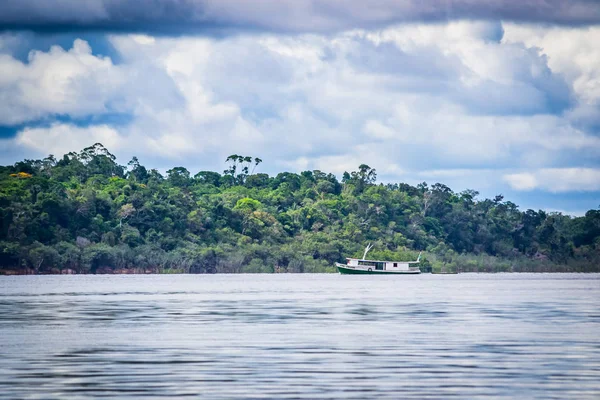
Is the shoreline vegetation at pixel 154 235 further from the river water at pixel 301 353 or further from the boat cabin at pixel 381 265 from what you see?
the river water at pixel 301 353

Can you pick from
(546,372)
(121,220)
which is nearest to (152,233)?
(121,220)

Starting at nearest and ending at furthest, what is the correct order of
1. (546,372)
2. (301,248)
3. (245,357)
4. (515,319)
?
(546,372), (245,357), (515,319), (301,248)

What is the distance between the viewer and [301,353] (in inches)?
1379

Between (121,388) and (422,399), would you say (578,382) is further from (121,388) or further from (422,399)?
(121,388)

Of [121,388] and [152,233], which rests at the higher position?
[152,233]

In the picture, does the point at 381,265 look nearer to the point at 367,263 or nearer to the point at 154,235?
the point at 367,263

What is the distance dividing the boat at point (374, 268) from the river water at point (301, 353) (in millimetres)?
106010

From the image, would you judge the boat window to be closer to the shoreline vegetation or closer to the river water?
the shoreline vegetation

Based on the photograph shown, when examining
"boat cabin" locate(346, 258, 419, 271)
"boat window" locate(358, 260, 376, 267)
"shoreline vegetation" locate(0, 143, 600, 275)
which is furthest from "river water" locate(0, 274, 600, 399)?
"boat window" locate(358, 260, 376, 267)

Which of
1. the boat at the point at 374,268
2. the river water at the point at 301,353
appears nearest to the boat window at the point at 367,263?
the boat at the point at 374,268

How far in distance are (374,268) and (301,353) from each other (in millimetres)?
138087

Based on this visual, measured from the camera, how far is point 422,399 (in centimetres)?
2522

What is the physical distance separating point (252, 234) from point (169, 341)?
14369 centimetres

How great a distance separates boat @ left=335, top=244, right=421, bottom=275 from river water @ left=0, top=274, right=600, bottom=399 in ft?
348
